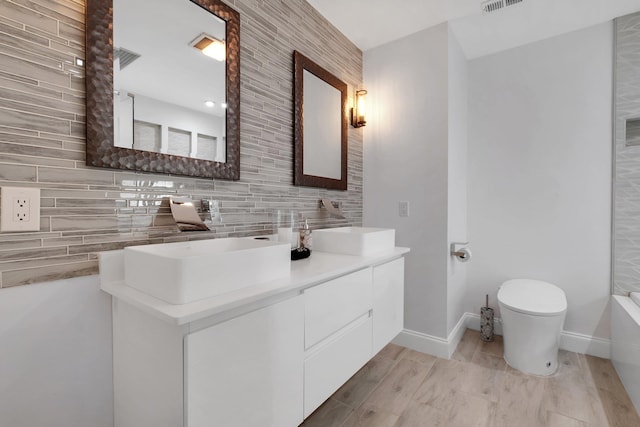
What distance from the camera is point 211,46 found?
1344 millimetres

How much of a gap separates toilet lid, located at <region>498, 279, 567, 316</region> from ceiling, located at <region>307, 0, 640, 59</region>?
1.85 metres

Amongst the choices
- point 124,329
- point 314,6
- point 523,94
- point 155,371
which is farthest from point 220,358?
point 523,94

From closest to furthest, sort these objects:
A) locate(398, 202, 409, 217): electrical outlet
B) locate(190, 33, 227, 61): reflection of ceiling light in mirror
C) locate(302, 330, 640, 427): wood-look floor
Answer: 1. locate(190, 33, 227, 61): reflection of ceiling light in mirror
2. locate(302, 330, 640, 427): wood-look floor
3. locate(398, 202, 409, 217): electrical outlet

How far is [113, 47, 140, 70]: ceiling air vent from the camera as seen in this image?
3.44ft

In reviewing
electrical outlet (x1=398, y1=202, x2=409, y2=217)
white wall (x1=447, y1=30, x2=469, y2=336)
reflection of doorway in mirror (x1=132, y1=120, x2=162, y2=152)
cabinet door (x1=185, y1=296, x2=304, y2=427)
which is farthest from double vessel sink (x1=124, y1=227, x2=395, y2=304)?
white wall (x1=447, y1=30, x2=469, y2=336)

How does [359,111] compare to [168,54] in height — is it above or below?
above

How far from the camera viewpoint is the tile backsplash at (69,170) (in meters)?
0.86

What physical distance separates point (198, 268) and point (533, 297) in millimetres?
2176

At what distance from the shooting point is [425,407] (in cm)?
161

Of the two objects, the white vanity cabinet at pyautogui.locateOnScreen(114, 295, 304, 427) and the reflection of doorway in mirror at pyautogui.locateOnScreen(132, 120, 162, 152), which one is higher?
the reflection of doorway in mirror at pyautogui.locateOnScreen(132, 120, 162, 152)

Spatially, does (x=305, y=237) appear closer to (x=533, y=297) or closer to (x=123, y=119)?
(x=123, y=119)

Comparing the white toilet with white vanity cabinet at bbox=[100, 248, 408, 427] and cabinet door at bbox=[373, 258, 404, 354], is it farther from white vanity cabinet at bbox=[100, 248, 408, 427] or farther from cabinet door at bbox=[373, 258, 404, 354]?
white vanity cabinet at bbox=[100, 248, 408, 427]

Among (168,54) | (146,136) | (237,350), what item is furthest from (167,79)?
(237,350)

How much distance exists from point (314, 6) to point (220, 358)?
207cm
